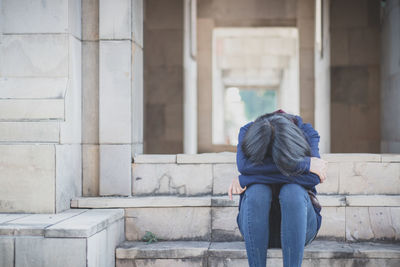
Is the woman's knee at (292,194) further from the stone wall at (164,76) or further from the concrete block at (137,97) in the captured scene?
the stone wall at (164,76)

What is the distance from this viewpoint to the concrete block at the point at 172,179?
4.61 metres

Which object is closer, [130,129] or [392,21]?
[130,129]

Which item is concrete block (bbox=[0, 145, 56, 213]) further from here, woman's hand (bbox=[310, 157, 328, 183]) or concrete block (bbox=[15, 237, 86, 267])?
woman's hand (bbox=[310, 157, 328, 183])

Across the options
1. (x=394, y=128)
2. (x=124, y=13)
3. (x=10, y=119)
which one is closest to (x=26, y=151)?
(x=10, y=119)

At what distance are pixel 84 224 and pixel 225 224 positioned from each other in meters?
1.43

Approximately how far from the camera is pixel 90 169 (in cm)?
470

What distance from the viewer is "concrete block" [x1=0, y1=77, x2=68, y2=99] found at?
14.0 feet

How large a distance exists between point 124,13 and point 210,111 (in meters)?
8.13

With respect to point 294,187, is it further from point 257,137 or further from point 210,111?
point 210,111

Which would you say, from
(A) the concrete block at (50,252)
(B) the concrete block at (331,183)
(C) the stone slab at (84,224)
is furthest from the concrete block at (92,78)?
(B) the concrete block at (331,183)

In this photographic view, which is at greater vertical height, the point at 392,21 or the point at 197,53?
the point at 197,53

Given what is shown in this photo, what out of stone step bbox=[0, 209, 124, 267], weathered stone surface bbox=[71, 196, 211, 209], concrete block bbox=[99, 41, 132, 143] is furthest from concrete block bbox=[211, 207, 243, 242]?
concrete block bbox=[99, 41, 132, 143]

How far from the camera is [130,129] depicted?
15.2 ft

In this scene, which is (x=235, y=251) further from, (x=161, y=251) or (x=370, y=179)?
(x=370, y=179)
